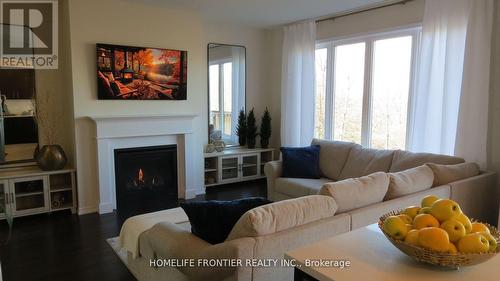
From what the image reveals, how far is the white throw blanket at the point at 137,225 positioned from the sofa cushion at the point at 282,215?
38.6 inches

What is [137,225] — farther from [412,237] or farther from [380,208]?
[412,237]

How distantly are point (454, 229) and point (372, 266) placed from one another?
10.9 inches

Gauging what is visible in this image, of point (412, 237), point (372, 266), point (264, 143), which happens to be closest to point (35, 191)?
point (264, 143)

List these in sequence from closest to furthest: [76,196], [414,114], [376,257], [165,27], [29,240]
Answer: [376,257] < [29,240] < [414,114] < [76,196] < [165,27]

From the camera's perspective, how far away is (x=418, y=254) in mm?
1136

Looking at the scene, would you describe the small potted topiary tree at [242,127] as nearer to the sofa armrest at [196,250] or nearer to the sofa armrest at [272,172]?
the sofa armrest at [272,172]

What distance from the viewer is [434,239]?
111 cm

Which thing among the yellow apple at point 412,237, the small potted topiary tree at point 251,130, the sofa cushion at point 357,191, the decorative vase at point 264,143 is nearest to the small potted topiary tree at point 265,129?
the decorative vase at point 264,143

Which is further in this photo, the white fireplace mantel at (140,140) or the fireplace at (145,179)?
the fireplace at (145,179)

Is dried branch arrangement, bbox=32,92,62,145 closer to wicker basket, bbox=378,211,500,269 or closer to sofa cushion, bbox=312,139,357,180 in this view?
sofa cushion, bbox=312,139,357,180

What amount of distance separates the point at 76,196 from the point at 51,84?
4.58 feet

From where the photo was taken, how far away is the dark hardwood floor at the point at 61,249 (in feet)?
9.34

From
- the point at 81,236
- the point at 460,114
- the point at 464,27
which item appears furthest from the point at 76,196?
the point at 464,27

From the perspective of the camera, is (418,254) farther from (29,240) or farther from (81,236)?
(29,240)
